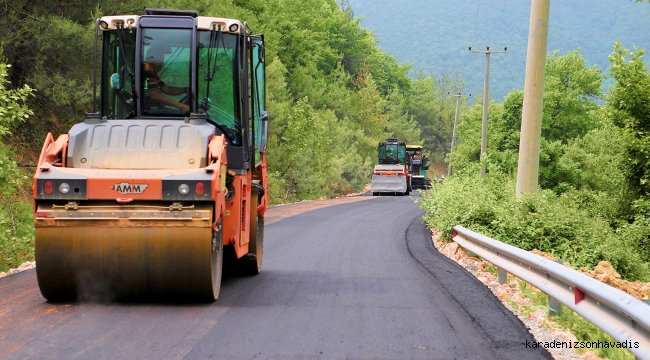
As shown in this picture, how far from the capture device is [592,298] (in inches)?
247

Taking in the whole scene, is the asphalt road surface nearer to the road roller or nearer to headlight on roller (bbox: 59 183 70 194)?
the road roller

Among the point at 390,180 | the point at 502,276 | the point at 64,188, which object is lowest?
the point at 390,180

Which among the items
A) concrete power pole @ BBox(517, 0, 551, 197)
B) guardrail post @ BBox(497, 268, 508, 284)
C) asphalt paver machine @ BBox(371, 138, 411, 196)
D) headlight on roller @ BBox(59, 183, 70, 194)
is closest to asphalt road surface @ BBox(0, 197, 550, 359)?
guardrail post @ BBox(497, 268, 508, 284)

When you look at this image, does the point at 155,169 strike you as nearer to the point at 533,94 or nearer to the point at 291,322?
the point at 291,322

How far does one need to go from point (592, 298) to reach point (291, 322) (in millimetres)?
2869

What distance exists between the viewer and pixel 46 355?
5723 mm

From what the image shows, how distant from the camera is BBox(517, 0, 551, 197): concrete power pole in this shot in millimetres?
14211

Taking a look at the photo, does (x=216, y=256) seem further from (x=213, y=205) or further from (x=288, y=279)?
(x=288, y=279)

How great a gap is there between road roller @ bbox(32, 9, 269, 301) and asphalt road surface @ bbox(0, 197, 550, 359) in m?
0.43

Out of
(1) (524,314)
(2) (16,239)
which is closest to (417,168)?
(2) (16,239)

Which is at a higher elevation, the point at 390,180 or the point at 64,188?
the point at 64,188

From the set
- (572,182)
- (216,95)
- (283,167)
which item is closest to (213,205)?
(216,95)

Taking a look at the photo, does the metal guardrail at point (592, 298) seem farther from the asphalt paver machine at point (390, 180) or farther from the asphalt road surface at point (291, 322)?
the asphalt paver machine at point (390, 180)

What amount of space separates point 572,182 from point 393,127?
6492 cm
